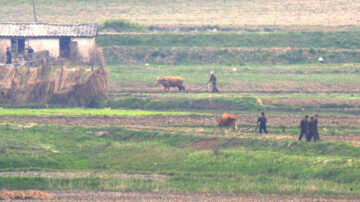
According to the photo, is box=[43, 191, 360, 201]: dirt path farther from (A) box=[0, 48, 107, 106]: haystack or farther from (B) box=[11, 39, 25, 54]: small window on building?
(B) box=[11, 39, 25, 54]: small window on building

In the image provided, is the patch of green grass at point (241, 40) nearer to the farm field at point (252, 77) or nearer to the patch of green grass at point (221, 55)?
the patch of green grass at point (221, 55)

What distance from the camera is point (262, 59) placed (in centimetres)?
5831

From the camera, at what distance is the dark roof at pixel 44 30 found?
49375 millimetres

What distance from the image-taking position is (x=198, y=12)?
78500mm

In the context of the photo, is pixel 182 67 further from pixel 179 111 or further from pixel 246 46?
pixel 179 111

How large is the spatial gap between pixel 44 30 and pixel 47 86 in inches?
265

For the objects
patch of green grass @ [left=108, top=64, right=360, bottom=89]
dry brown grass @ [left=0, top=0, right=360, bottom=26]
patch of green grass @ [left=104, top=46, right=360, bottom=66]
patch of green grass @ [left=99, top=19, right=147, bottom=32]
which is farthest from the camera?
dry brown grass @ [left=0, top=0, right=360, bottom=26]

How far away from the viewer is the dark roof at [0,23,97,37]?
162 ft

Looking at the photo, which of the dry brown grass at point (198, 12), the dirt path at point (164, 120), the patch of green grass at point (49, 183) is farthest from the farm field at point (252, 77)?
the patch of green grass at point (49, 183)

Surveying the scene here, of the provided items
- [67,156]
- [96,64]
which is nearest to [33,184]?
[67,156]

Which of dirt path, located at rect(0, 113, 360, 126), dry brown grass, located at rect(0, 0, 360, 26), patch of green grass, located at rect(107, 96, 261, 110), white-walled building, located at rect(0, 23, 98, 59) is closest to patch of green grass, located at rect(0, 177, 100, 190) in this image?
dirt path, located at rect(0, 113, 360, 126)

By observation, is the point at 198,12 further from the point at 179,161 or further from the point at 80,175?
the point at 80,175

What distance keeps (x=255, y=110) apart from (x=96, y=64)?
9730mm

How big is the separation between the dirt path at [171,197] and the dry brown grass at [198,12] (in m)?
45.0
